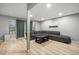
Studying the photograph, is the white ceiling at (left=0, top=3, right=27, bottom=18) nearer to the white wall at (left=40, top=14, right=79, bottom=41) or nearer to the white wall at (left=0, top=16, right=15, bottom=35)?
the white wall at (left=0, top=16, right=15, bottom=35)

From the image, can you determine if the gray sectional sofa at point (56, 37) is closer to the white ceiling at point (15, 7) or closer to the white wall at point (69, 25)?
the white wall at point (69, 25)

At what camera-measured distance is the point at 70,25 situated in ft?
14.8

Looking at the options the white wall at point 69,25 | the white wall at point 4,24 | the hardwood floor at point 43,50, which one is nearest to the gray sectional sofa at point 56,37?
the white wall at point 69,25

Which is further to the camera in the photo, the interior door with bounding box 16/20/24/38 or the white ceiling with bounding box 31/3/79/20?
the interior door with bounding box 16/20/24/38

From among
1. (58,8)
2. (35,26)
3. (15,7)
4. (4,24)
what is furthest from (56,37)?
(4,24)

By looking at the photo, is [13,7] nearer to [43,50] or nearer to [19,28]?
[43,50]

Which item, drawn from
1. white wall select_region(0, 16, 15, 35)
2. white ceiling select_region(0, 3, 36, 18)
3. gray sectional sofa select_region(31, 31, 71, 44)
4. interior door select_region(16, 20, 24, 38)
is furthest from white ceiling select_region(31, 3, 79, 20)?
white wall select_region(0, 16, 15, 35)

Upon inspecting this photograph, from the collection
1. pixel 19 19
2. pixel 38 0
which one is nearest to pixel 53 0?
pixel 38 0

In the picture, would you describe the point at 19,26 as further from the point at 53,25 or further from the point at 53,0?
the point at 53,0
